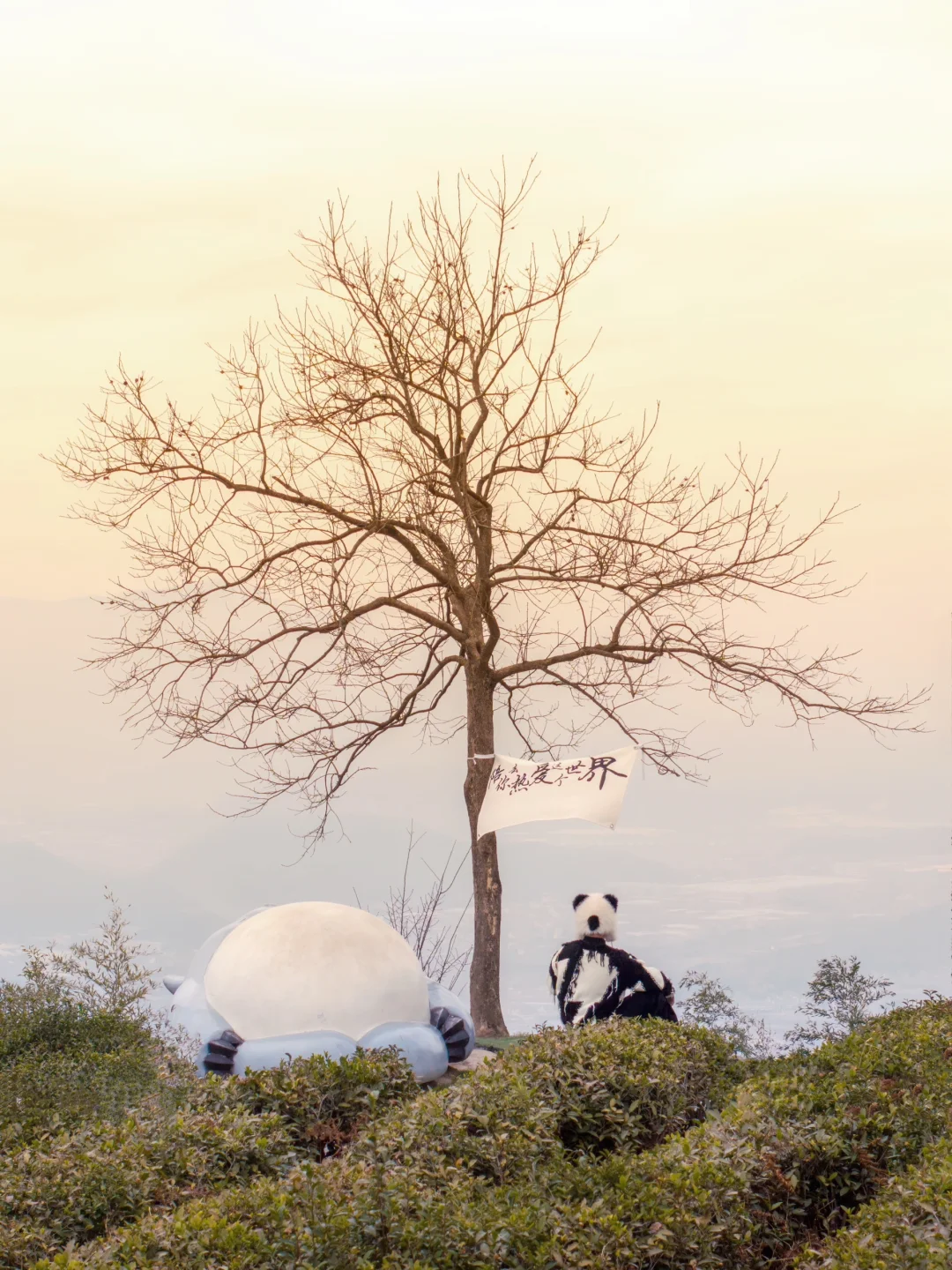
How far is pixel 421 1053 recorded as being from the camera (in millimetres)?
6793

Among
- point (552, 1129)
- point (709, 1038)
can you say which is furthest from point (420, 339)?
point (552, 1129)

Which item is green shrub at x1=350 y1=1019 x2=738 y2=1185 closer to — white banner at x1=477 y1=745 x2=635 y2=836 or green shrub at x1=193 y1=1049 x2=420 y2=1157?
green shrub at x1=193 y1=1049 x2=420 y2=1157

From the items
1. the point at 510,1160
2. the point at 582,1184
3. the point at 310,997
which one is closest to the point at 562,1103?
the point at 510,1160

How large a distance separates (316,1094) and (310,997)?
0.89m

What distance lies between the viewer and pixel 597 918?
766 centimetres

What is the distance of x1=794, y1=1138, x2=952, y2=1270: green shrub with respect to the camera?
12.5 ft

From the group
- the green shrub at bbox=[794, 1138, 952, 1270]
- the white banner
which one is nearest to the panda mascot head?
the white banner

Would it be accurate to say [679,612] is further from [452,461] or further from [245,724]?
[245,724]

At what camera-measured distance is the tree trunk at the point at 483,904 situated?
930 cm

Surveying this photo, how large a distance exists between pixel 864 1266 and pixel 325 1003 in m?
3.53

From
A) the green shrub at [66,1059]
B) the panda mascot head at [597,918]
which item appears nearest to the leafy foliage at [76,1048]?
the green shrub at [66,1059]

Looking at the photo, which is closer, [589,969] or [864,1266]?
[864,1266]

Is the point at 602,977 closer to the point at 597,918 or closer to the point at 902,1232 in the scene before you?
the point at 597,918

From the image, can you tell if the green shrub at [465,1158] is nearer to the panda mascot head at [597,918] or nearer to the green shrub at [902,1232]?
the panda mascot head at [597,918]
